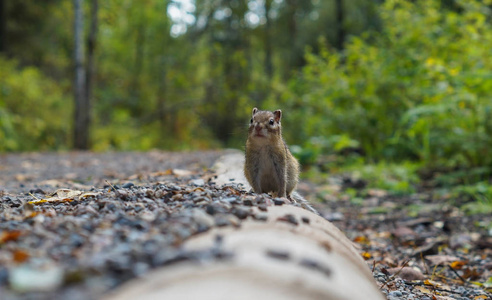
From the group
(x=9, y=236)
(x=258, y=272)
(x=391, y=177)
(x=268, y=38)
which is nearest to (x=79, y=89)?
(x=268, y=38)

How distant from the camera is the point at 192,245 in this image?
1614 millimetres

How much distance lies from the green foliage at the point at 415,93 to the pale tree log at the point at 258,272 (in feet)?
17.5

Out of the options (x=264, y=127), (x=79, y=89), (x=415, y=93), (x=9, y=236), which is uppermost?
(x=415, y=93)

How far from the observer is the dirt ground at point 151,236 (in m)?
1.41

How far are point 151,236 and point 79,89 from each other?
12350 millimetres

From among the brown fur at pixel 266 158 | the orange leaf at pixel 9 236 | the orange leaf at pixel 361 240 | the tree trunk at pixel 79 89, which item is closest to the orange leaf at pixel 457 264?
the orange leaf at pixel 361 240

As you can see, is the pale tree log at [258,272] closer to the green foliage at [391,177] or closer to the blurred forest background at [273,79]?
the blurred forest background at [273,79]

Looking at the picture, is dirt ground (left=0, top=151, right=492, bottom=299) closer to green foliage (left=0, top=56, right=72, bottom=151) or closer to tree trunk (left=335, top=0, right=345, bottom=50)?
green foliage (left=0, top=56, right=72, bottom=151)

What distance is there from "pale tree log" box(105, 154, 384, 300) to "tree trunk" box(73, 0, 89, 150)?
1220 centimetres

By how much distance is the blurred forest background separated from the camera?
7574 mm

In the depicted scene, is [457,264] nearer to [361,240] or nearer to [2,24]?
[361,240]

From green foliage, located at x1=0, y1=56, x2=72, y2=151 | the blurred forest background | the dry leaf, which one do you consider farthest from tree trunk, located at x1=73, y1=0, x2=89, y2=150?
the dry leaf

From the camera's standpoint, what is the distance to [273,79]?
47.8 feet

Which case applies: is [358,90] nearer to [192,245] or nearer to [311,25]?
[192,245]
